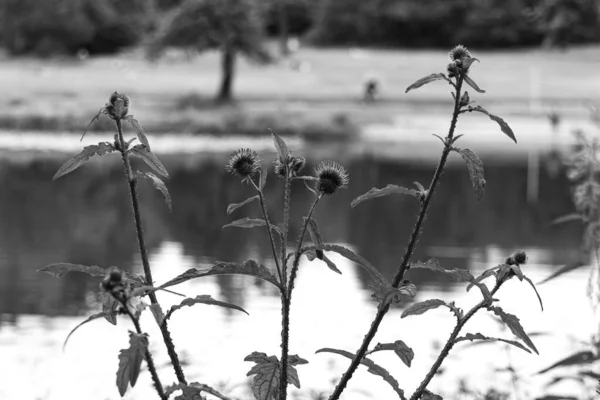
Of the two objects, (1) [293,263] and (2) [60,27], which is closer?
(1) [293,263]

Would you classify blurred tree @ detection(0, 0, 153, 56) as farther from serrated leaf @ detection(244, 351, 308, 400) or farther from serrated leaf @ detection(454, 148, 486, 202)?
serrated leaf @ detection(454, 148, 486, 202)

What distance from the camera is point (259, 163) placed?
2777 mm

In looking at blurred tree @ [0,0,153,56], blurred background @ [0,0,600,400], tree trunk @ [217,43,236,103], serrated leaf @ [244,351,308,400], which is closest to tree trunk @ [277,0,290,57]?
blurred background @ [0,0,600,400]

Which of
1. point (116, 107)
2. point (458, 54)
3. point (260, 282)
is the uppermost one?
point (458, 54)

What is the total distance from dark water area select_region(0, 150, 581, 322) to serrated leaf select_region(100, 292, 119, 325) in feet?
18.2

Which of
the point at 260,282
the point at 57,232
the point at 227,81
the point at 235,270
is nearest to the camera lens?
the point at 235,270

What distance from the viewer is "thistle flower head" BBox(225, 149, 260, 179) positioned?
2.70 m

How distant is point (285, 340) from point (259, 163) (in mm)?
413

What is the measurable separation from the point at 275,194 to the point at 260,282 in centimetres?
692

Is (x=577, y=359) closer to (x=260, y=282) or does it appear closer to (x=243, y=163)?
(x=243, y=163)

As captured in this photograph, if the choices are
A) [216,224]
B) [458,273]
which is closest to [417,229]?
[458,273]

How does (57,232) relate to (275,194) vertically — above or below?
above

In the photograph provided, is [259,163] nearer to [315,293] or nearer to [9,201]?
[315,293]

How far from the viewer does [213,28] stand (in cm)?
3494
